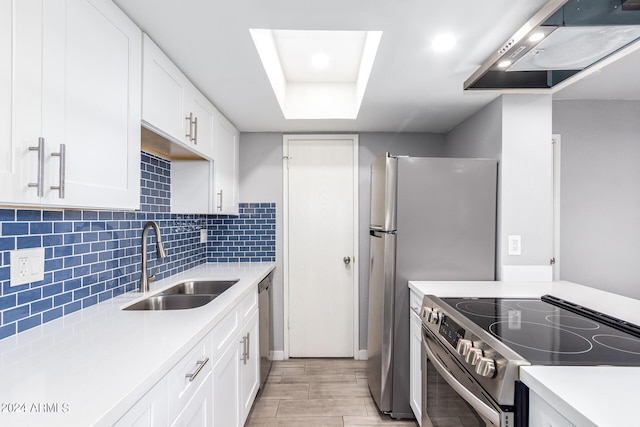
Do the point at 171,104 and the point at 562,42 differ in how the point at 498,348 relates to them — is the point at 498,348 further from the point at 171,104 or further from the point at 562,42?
the point at 171,104

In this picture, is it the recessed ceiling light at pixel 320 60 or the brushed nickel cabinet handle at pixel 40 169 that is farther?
the recessed ceiling light at pixel 320 60

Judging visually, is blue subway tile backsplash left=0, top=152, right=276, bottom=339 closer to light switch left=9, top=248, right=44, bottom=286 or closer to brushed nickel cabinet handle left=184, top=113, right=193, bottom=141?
light switch left=9, top=248, right=44, bottom=286

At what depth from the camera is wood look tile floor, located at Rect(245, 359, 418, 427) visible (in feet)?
7.08

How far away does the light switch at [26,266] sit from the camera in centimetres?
110

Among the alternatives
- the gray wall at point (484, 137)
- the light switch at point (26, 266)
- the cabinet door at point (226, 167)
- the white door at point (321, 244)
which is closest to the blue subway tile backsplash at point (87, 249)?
the light switch at point (26, 266)

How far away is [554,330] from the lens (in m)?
1.25

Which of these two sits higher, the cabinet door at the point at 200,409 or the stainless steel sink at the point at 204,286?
the stainless steel sink at the point at 204,286

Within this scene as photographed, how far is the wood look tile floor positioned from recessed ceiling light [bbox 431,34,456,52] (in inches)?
89.9

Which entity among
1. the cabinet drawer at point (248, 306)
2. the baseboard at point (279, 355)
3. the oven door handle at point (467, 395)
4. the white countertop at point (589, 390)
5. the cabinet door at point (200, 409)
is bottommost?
the baseboard at point (279, 355)

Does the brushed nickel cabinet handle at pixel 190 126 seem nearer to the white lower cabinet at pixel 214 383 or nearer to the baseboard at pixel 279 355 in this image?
the white lower cabinet at pixel 214 383

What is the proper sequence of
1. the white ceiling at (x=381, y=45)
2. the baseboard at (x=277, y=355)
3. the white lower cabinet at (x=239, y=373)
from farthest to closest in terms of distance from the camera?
the baseboard at (x=277, y=355) → the white lower cabinet at (x=239, y=373) → the white ceiling at (x=381, y=45)

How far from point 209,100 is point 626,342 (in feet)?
8.14

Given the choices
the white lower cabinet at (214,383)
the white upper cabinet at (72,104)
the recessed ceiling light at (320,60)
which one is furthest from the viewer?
the recessed ceiling light at (320,60)

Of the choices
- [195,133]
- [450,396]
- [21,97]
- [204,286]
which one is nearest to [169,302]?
[204,286]
